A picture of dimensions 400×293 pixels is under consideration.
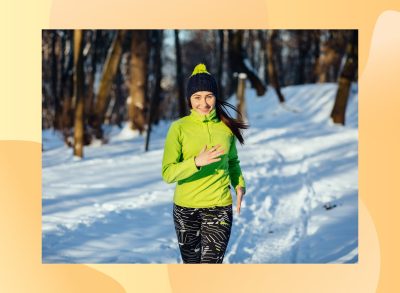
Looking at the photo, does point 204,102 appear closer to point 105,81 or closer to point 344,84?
point 344,84

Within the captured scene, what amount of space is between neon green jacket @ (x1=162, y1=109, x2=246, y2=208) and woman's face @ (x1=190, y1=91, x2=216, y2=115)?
3cm

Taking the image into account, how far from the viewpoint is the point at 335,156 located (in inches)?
382

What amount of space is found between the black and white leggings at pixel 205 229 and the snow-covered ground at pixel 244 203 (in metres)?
2.06

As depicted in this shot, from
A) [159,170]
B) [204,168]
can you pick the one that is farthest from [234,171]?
[159,170]

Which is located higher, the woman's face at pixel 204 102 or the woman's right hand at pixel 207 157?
the woman's face at pixel 204 102

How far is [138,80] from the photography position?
1362 cm

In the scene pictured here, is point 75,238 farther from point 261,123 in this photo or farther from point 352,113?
point 261,123

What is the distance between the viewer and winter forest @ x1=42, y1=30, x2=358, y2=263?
5.73 meters

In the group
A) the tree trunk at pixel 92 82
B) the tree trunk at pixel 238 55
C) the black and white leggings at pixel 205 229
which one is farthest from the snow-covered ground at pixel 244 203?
the tree trunk at pixel 238 55

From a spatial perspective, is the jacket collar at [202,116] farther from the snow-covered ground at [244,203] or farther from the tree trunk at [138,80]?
the tree trunk at [138,80]

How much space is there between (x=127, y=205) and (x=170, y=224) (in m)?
1.03

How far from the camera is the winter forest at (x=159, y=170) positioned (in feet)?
18.8
